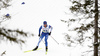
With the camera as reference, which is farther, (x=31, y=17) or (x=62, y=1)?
(x=62, y=1)

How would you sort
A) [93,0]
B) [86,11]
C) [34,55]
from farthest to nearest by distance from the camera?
[34,55] → [93,0] → [86,11]

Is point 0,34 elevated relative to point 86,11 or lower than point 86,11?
lower

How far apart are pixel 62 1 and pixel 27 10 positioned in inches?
655

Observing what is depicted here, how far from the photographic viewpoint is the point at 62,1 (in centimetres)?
5022

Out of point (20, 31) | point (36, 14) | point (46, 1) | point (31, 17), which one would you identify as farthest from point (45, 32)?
point (46, 1)

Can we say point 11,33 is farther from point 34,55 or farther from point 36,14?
point 36,14

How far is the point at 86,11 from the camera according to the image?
723 cm

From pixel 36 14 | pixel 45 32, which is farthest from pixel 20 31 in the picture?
pixel 36 14

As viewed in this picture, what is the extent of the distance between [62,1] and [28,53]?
41480 mm

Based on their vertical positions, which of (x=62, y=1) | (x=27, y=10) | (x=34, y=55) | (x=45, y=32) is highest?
(x=62, y=1)

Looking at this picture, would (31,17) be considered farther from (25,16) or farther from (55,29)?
(55,29)

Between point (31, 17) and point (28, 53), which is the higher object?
point (31, 17)

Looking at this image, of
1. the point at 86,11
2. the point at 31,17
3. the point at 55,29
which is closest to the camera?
the point at 86,11

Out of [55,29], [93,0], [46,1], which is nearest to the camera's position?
[93,0]
